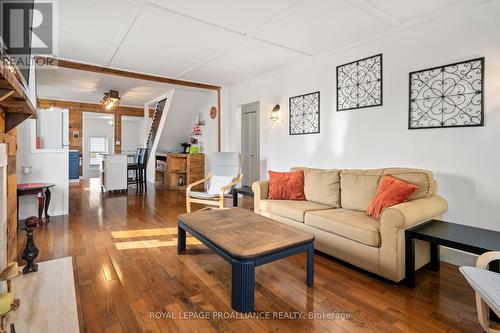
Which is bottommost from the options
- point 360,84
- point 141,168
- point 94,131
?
point 141,168

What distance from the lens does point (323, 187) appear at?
3289 millimetres

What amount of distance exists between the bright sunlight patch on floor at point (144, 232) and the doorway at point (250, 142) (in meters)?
2.16

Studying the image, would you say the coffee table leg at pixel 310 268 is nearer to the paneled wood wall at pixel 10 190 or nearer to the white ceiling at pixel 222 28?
the white ceiling at pixel 222 28

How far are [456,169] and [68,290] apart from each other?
3328 millimetres

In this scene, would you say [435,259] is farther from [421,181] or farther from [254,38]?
[254,38]

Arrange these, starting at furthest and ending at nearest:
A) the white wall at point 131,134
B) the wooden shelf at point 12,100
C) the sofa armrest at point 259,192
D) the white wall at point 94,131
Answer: the white wall at point 131,134 → the white wall at point 94,131 → the sofa armrest at point 259,192 → the wooden shelf at point 12,100

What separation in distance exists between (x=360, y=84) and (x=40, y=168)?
4.69m

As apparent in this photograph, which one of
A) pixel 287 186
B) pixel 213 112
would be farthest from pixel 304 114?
pixel 213 112

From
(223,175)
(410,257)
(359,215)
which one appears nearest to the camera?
(410,257)

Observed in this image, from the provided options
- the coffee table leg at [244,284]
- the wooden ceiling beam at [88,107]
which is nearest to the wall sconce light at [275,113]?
the coffee table leg at [244,284]

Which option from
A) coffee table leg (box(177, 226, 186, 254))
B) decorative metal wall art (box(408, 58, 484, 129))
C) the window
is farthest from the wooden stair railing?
decorative metal wall art (box(408, 58, 484, 129))

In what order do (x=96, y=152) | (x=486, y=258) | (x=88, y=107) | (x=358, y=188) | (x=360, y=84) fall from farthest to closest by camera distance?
(x=96, y=152), (x=88, y=107), (x=360, y=84), (x=358, y=188), (x=486, y=258)

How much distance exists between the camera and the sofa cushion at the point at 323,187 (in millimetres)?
3189

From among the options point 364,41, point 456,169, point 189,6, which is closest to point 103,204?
point 189,6
